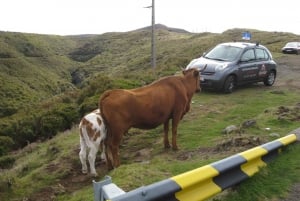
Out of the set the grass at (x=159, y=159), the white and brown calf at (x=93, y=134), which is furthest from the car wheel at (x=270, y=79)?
the white and brown calf at (x=93, y=134)

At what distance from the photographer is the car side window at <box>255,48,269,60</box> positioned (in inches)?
727

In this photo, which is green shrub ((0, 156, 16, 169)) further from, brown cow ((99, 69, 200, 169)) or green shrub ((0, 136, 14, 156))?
brown cow ((99, 69, 200, 169))

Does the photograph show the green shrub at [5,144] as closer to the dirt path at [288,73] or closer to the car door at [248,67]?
the car door at [248,67]

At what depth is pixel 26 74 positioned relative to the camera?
98688 mm

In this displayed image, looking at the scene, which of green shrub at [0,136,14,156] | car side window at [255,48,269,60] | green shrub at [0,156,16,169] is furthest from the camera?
car side window at [255,48,269,60]

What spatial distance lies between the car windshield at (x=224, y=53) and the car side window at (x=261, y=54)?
3.69ft

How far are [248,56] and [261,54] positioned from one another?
1178mm

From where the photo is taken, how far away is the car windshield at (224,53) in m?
17.4

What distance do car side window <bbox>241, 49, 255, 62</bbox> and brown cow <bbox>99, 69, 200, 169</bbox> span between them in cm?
821

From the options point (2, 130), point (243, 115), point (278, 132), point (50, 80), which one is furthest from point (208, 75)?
point (50, 80)

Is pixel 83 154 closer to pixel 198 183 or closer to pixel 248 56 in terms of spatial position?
pixel 198 183

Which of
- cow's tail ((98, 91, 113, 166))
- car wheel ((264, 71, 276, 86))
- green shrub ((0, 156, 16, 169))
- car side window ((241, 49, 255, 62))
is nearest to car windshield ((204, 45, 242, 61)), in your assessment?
car side window ((241, 49, 255, 62))

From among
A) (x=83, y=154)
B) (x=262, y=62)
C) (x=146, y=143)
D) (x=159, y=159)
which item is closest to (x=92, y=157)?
(x=83, y=154)

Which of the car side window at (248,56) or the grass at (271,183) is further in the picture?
A: the car side window at (248,56)
